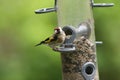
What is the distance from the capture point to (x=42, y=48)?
7.86 meters

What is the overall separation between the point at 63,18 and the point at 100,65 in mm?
2071

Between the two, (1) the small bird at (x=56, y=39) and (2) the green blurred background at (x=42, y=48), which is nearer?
(1) the small bird at (x=56, y=39)

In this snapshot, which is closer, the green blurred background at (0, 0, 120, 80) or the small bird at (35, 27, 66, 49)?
the small bird at (35, 27, 66, 49)

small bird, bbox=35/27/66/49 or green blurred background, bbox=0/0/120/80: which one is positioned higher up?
small bird, bbox=35/27/66/49

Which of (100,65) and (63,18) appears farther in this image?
(100,65)

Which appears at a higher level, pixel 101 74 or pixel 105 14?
pixel 105 14

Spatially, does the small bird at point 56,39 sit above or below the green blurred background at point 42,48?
above

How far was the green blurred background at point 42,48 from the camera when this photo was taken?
782 centimetres

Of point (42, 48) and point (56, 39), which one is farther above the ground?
point (56, 39)

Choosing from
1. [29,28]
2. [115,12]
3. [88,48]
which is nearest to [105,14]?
[115,12]

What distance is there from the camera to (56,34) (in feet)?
18.5

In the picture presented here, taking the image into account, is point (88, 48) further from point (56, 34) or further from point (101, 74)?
point (101, 74)

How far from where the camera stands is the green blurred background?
25.7 feet

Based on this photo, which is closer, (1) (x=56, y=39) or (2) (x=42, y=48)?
(1) (x=56, y=39)
